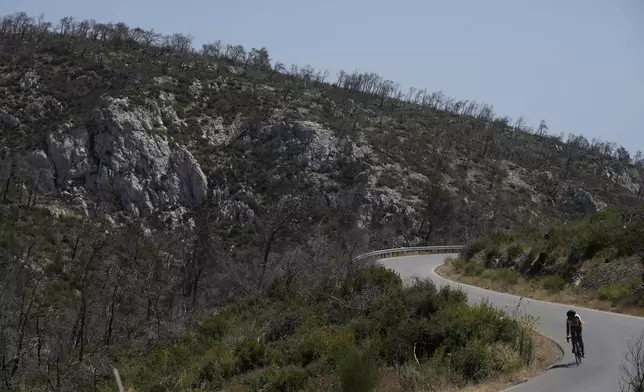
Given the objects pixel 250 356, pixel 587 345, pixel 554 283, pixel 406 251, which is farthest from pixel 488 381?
pixel 406 251

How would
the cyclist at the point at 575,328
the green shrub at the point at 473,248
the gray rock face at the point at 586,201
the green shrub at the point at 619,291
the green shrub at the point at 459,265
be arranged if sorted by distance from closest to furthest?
the cyclist at the point at 575,328 → the green shrub at the point at 619,291 → the green shrub at the point at 459,265 → the green shrub at the point at 473,248 → the gray rock face at the point at 586,201

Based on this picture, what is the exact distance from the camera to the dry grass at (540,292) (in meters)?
16.9

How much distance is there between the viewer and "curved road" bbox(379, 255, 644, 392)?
361 inches

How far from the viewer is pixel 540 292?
20.4m

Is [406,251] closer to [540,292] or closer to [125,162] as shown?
[540,292]

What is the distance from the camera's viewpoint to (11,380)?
15.1 metres

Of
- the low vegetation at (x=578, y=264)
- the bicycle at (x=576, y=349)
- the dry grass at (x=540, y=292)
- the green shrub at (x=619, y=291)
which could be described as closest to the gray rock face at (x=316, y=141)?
the dry grass at (x=540, y=292)

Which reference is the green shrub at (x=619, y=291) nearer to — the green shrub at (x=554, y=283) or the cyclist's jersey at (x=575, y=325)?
the green shrub at (x=554, y=283)

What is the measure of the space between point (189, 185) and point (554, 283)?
5085 centimetres

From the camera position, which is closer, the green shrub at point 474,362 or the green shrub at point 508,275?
the green shrub at point 474,362

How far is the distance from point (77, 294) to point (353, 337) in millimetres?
31939

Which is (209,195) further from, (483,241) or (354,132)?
(483,241)

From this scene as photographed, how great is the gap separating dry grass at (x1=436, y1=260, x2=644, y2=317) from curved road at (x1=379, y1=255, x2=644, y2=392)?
2.24 ft

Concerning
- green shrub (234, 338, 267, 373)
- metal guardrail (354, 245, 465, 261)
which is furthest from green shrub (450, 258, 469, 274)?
green shrub (234, 338, 267, 373)
